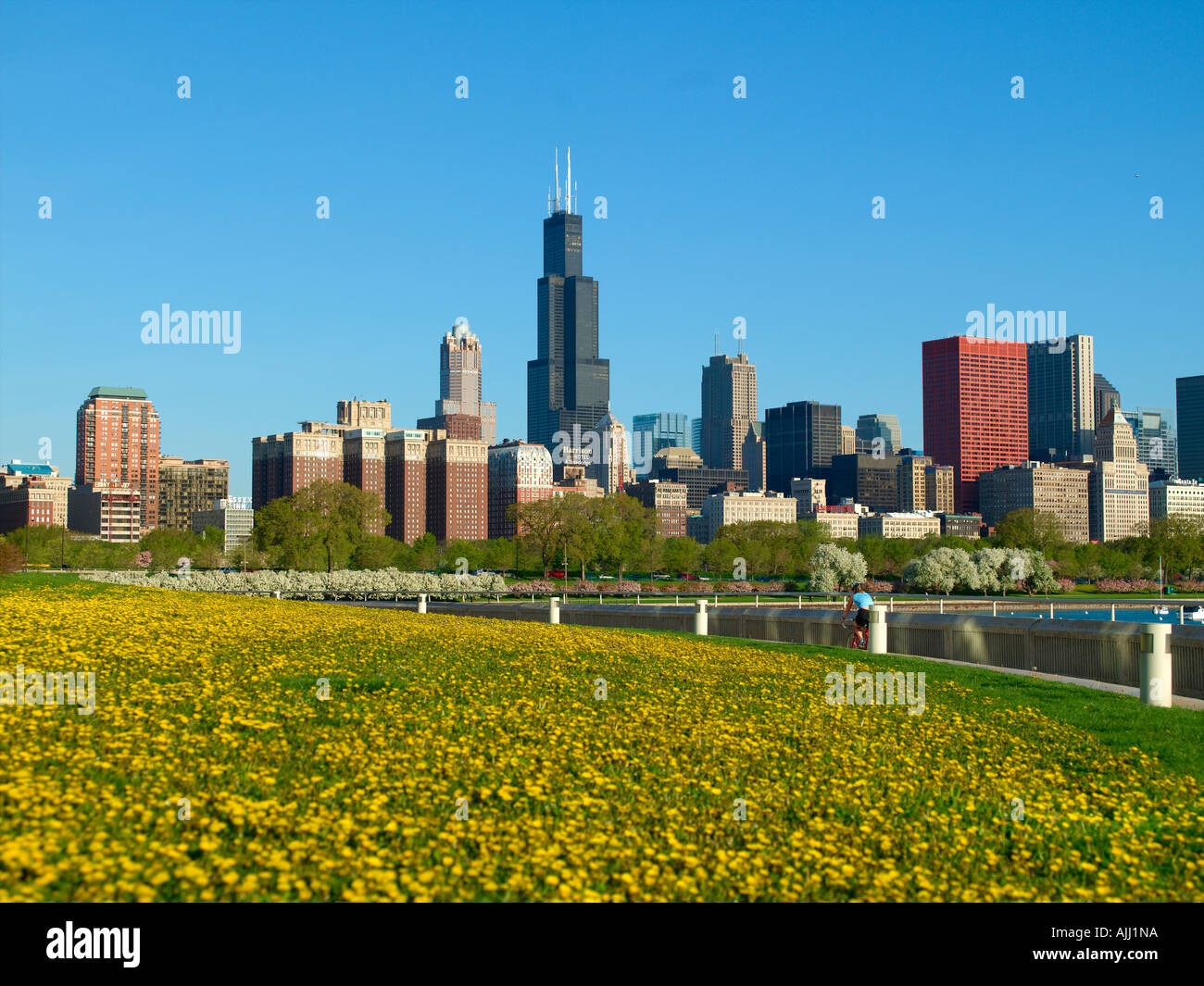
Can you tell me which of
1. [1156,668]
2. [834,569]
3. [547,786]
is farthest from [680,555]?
[547,786]

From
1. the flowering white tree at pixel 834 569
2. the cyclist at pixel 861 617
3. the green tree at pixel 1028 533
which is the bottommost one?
the flowering white tree at pixel 834 569

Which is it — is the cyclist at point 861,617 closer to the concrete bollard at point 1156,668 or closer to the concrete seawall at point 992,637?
the concrete seawall at point 992,637

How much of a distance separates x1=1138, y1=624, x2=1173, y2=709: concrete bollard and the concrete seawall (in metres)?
2.27

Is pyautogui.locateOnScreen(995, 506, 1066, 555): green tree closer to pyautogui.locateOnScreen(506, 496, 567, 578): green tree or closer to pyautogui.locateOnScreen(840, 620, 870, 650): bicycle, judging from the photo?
pyautogui.locateOnScreen(506, 496, 567, 578): green tree

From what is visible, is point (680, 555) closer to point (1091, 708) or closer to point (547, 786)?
point (1091, 708)

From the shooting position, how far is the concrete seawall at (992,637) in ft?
69.7

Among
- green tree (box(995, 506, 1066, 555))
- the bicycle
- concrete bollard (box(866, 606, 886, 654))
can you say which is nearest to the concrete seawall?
the bicycle

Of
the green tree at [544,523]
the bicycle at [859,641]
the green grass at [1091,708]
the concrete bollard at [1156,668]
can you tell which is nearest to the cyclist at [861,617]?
the bicycle at [859,641]

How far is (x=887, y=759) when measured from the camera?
1366cm

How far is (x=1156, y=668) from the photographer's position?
18.7m

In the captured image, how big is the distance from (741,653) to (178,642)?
11931mm

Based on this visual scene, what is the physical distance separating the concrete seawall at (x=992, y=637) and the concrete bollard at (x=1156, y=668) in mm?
2271
